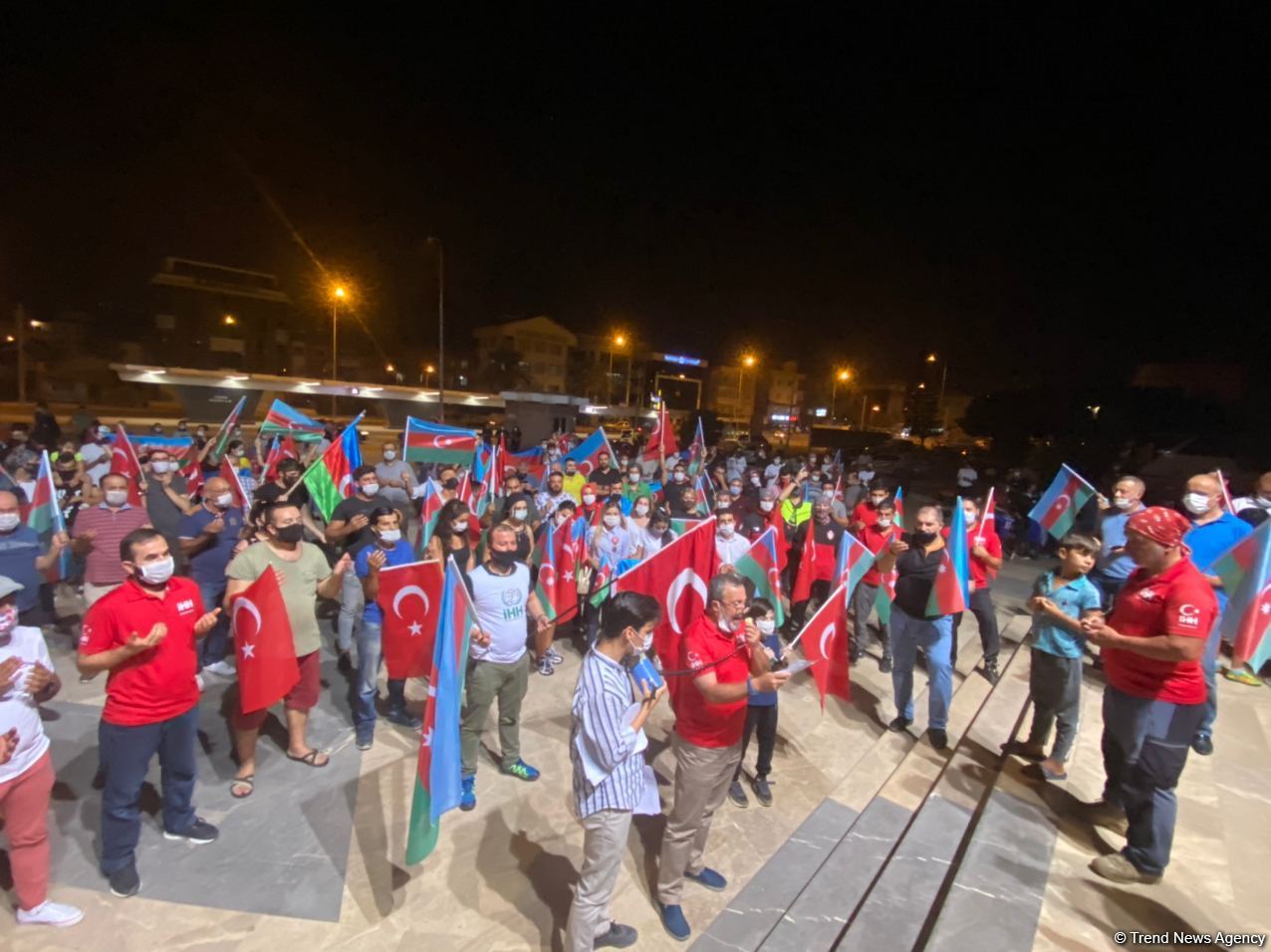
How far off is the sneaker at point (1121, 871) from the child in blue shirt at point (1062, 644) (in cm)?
115

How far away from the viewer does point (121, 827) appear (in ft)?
11.3

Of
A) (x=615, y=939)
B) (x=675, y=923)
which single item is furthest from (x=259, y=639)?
(x=675, y=923)

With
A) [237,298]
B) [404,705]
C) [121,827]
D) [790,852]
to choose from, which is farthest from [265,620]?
[237,298]

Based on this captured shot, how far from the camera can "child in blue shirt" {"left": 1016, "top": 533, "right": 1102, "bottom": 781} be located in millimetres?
4703

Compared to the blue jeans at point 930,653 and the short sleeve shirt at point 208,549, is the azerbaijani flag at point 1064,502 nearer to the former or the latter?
the blue jeans at point 930,653

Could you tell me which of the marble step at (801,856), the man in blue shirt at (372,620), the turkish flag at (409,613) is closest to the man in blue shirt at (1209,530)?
the marble step at (801,856)

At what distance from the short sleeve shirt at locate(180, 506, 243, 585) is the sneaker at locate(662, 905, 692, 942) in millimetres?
5048

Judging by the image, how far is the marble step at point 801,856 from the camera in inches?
138

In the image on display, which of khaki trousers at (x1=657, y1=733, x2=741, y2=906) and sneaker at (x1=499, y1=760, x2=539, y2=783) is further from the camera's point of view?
sneaker at (x1=499, y1=760, x2=539, y2=783)

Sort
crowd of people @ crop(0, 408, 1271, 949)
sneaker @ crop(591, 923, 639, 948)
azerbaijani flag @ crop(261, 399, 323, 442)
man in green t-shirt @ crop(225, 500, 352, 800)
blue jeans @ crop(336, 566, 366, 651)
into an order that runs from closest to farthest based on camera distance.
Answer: crowd of people @ crop(0, 408, 1271, 949) → sneaker @ crop(591, 923, 639, 948) → man in green t-shirt @ crop(225, 500, 352, 800) → blue jeans @ crop(336, 566, 366, 651) → azerbaijani flag @ crop(261, 399, 323, 442)

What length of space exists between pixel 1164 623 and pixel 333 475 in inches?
342

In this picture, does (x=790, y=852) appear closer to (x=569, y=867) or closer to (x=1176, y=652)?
(x=569, y=867)

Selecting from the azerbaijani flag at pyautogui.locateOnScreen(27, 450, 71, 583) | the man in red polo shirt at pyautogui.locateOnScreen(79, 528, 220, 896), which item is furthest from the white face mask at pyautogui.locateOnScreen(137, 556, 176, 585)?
the azerbaijani flag at pyautogui.locateOnScreen(27, 450, 71, 583)

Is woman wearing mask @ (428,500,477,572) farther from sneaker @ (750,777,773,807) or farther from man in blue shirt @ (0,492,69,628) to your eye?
man in blue shirt @ (0,492,69,628)
